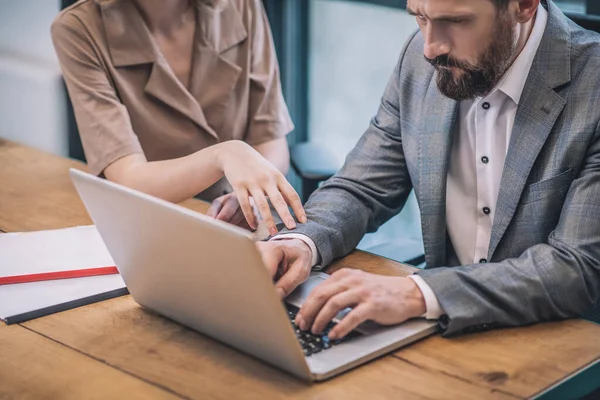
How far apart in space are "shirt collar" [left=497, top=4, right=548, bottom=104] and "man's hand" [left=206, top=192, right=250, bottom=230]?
0.57m

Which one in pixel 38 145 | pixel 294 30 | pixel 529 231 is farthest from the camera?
pixel 294 30

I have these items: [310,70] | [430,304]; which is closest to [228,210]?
[430,304]

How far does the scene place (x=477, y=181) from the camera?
5.97 ft

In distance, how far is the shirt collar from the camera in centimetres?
169

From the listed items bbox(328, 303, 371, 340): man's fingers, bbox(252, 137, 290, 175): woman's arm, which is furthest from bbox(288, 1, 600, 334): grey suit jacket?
bbox(252, 137, 290, 175): woman's arm

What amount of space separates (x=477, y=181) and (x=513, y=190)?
0.17m

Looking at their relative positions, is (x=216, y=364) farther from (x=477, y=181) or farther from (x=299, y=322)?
(x=477, y=181)

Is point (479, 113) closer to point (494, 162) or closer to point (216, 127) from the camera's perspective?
point (494, 162)

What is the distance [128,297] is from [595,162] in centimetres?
82

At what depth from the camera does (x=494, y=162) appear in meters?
1.79

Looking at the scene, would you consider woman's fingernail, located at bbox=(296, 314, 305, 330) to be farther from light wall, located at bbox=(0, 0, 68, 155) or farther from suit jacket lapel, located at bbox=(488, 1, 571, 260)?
light wall, located at bbox=(0, 0, 68, 155)

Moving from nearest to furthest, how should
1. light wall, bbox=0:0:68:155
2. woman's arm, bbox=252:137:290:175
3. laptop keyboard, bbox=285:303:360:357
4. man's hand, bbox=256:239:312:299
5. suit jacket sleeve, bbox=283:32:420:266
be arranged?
laptop keyboard, bbox=285:303:360:357, man's hand, bbox=256:239:312:299, suit jacket sleeve, bbox=283:32:420:266, woman's arm, bbox=252:137:290:175, light wall, bbox=0:0:68:155

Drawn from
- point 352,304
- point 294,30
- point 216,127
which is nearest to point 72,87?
point 216,127

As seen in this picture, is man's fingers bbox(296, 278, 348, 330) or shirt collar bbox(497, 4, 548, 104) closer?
man's fingers bbox(296, 278, 348, 330)
